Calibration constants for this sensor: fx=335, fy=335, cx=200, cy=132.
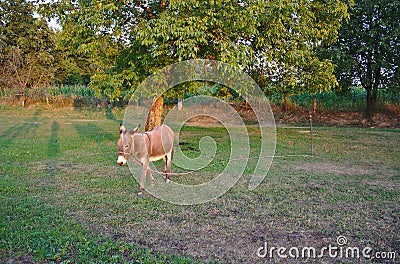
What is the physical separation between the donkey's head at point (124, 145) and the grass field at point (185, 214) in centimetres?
85

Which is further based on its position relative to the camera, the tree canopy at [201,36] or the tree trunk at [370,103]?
the tree trunk at [370,103]

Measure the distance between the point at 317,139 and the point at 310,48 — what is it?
15.1ft

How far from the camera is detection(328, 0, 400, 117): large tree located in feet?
64.7

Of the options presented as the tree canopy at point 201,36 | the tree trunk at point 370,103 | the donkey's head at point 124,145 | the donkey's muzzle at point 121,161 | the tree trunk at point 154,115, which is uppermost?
the tree canopy at point 201,36

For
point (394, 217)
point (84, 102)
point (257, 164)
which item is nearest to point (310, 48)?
point (257, 164)

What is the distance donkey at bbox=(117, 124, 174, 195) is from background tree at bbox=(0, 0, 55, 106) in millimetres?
30201

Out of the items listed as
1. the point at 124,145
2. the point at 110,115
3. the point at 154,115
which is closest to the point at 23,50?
the point at 110,115

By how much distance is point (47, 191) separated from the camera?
668 cm

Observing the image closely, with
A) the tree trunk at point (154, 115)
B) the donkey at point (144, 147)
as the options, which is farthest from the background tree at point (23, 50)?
the donkey at point (144, 147)

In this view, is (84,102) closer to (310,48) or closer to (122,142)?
(310,48)

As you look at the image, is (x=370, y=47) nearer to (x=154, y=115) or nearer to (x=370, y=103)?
(x=370, y=103)

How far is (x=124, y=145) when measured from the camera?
565cm

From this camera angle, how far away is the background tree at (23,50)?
107 feet

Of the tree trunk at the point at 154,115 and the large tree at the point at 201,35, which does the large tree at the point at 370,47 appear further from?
the tree trunk at the point at 154,115
